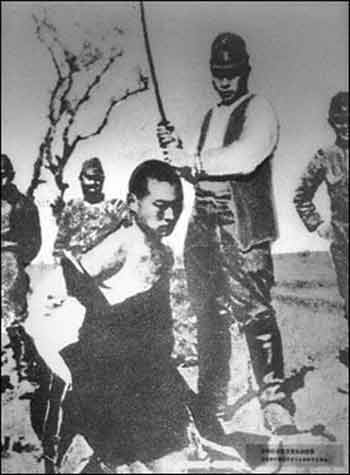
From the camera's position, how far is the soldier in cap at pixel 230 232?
239cm

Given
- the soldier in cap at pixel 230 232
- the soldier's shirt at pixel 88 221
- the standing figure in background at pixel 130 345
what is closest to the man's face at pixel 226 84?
the soldier in cap at pixel 230 232

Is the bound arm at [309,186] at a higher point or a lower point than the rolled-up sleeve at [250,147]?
lower

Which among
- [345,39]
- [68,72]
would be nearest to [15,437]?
[68,72]

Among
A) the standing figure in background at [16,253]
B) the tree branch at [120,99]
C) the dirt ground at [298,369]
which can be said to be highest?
the tree branch at [120,99]

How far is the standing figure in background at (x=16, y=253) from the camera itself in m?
2.46

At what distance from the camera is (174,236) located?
2.47 meters

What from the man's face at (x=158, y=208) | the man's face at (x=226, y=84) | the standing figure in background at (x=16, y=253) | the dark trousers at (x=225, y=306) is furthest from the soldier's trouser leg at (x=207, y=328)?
the standing figure in background at (x=16, y=253)

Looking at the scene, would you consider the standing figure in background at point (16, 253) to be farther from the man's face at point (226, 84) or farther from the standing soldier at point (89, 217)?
the man's face at point (226, 84)

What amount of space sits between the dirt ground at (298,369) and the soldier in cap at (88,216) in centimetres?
39

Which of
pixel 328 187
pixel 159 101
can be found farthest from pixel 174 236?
pixel 328 187

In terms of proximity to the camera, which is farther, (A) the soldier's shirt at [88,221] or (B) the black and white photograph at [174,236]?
(A) the soldier's shirt at [88,221]

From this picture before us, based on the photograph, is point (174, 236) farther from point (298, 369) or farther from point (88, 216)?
point (298, 369)

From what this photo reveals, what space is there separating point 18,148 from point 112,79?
52cm

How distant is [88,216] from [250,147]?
0.78 meters
